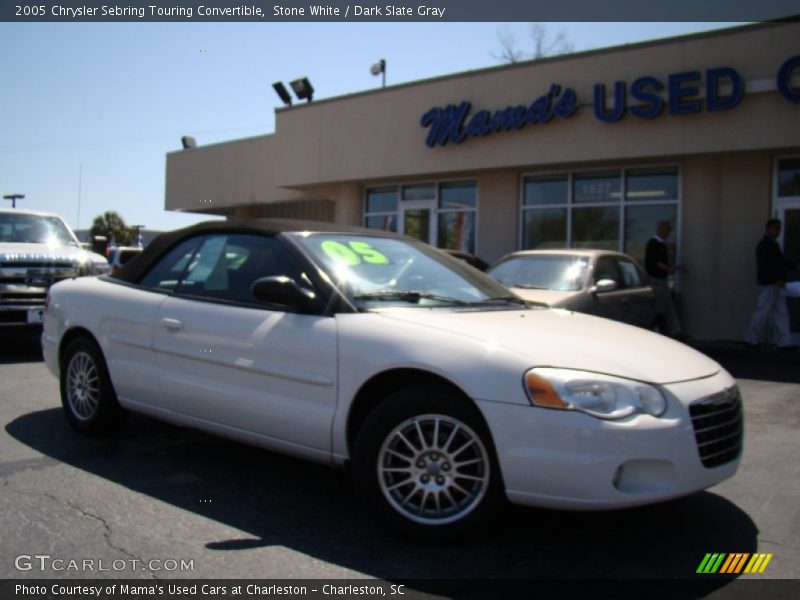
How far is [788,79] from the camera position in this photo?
10.2m

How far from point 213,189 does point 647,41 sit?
13.2m

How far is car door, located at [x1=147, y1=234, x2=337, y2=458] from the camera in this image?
3.57 meters

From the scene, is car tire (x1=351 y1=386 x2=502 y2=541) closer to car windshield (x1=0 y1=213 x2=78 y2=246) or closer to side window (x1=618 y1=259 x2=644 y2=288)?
side window (x1=618 y1=259 x2=644 y2=288)

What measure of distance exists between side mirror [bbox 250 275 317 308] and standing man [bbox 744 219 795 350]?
27.8ft

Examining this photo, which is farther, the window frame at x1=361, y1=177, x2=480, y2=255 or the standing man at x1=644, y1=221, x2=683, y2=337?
the window frame at x1=361, y1=177, x2=480, y2=255

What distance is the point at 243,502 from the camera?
3727 millimetres

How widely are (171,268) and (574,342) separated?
2616 millimetres

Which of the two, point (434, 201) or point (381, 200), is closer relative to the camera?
point (434, 201)

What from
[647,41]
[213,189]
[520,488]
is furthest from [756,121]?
[213,189]

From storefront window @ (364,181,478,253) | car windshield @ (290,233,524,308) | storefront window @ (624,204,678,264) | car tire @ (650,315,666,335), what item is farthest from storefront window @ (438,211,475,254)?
car windshield @ (290,233,524,308)

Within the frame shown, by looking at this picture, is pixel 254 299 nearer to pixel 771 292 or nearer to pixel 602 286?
pixel 602 286

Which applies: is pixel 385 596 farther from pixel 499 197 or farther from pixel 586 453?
pixel 499 197

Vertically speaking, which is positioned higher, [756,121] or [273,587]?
[756,121]

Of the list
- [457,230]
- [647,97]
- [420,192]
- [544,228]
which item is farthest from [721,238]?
[420,192]
